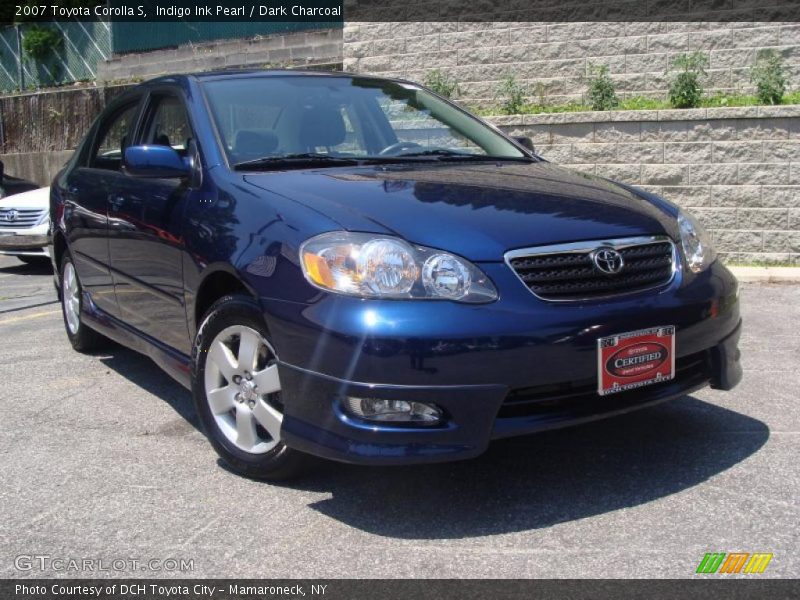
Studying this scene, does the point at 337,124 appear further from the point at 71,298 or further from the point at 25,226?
the point at 25,226

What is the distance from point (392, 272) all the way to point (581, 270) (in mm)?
704

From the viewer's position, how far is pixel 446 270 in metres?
3.31

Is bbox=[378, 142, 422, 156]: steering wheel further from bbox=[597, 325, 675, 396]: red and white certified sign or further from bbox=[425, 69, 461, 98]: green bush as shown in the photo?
bbox=[425, 69, 461, 98]: green bush

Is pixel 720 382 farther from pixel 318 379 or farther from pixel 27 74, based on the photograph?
pixel 27 74

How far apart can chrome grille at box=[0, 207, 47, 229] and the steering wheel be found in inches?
281

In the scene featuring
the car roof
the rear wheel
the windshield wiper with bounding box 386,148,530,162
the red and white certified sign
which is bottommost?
the rear wheel

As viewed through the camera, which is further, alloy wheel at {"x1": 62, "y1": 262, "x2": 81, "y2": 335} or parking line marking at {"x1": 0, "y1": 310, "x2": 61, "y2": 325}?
parking line marking at {"x1": 0, "y1": 310, "x2": 61, "y2": 325}

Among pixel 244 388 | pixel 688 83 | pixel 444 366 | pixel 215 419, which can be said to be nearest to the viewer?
pixel 444 366

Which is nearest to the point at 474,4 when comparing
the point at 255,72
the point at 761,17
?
the point at 761,17

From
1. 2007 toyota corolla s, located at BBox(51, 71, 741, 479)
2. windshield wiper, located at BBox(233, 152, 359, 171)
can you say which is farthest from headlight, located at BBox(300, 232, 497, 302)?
windshield wiper, located at BBox(233, 152, 359, 171)

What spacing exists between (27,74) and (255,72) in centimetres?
1688

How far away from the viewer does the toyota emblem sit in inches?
137

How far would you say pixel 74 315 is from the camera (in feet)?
20.6

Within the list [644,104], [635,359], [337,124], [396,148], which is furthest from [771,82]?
[635,359]
